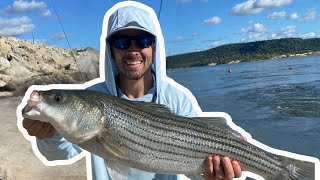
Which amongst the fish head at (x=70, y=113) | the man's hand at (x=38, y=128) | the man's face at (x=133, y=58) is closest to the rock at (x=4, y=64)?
the man's face at (x=133, y=58)

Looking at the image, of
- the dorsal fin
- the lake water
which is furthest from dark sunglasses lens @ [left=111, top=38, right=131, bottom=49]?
the lake water

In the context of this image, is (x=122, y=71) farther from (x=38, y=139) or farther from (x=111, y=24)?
(x=38, y=139)

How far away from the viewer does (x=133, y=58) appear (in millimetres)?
3723

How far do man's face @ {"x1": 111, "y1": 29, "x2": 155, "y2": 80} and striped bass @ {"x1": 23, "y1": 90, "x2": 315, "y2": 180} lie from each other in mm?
536

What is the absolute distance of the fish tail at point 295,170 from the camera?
11.5 ft

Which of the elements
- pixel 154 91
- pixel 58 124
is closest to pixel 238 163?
pixel 154 91

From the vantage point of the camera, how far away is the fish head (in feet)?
9.85

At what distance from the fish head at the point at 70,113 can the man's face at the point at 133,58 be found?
655 millimetres

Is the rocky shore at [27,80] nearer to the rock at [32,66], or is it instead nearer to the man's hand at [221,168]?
the rock at [32,66]

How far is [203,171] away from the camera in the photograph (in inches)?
130

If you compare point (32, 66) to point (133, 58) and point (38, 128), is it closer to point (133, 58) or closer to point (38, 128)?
point (133, 58)

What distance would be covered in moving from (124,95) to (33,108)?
1.14m

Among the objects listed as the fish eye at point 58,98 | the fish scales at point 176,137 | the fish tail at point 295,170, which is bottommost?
the fish tail at point 295,170

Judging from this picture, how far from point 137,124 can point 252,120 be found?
1306cm
